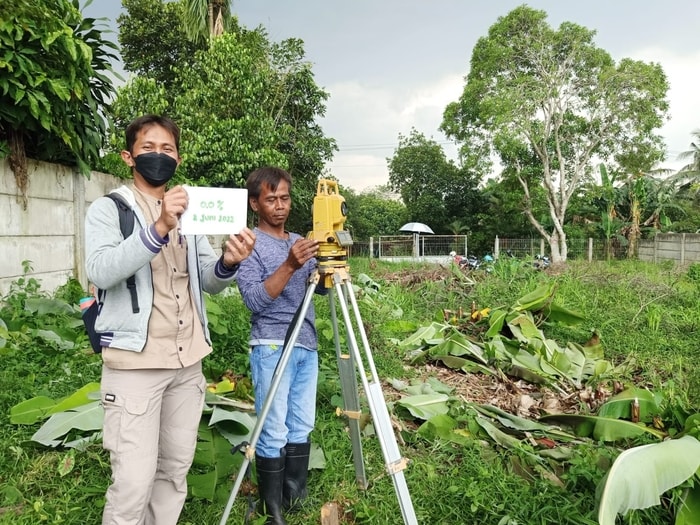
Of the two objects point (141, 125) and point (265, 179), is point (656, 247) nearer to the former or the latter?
point (265, 179)

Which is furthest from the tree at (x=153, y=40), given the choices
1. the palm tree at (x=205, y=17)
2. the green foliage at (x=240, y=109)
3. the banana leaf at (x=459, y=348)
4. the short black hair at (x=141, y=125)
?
the short black hair at (x=141, y=125)

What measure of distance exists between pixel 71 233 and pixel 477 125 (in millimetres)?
14905

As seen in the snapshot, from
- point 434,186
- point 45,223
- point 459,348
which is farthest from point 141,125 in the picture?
point 434,186

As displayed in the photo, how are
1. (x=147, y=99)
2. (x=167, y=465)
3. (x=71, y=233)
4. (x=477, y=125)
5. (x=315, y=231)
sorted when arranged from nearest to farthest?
(x=167, y=465), (x=315, y=231), (x=71, y=233), (x=147, y=99), (x=477, y=125)

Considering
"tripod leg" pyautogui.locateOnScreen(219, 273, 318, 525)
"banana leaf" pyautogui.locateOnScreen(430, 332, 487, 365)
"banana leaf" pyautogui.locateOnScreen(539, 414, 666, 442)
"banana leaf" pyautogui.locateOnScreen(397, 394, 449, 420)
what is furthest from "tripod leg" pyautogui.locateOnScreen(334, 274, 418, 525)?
"banana leaf" pyautogui.locateOnScreen(430, 332, 487, 365)

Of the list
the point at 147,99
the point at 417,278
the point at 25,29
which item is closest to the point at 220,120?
the point at 147,99

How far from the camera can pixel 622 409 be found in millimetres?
2777

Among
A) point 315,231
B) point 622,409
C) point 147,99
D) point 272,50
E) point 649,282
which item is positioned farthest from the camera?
point 272,50

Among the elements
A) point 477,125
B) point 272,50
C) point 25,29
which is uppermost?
point 272,50

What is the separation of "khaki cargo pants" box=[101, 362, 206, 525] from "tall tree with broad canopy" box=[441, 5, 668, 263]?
14.7 metres

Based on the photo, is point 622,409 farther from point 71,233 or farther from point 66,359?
point 71,233

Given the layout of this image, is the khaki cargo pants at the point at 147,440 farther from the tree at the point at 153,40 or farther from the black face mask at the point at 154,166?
the tree at the point at 153,40

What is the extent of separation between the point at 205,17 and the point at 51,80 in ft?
34.4

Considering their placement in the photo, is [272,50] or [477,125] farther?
[477,125]
